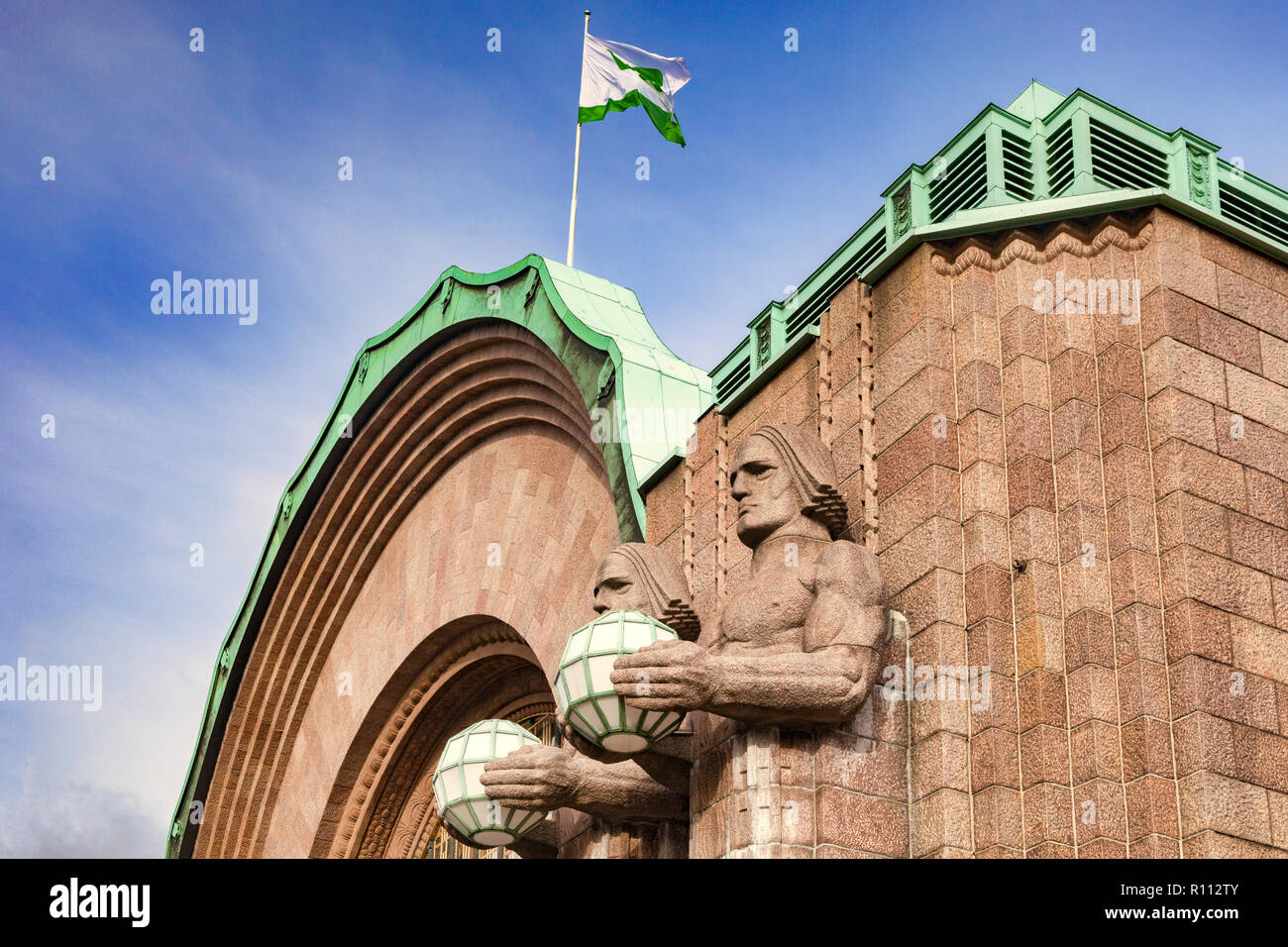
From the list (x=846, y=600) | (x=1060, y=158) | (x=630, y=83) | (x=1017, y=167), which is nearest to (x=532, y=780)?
(x=846, y=600)

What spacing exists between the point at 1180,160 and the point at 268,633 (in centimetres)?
1244

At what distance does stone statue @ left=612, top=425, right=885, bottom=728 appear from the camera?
782cm

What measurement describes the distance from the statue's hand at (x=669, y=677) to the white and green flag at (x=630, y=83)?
7.90 meters

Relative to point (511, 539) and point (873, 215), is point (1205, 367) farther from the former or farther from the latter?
point (511, 539)

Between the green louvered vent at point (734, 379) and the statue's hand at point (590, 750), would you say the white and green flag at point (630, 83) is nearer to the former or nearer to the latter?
the green louvered vent at point (734, 379)

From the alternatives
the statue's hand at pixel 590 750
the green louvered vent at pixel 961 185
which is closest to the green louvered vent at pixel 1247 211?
the green louvered vent at pixel 961 185

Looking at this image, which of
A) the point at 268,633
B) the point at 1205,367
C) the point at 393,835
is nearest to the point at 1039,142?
the point at 1205,367

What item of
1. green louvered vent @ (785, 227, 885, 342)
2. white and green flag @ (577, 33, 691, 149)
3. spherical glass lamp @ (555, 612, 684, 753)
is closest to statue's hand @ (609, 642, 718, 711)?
spherical glass lamp @ (555, 612, 684, 753)

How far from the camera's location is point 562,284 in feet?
44.3

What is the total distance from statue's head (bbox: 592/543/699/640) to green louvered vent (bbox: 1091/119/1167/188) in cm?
339

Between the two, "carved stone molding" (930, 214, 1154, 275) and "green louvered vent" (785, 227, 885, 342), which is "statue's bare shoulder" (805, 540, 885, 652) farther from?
"green louvered vent" (785, 227, 885, 342)

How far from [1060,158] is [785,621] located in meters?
3.29

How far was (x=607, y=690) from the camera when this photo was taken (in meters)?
8.11
